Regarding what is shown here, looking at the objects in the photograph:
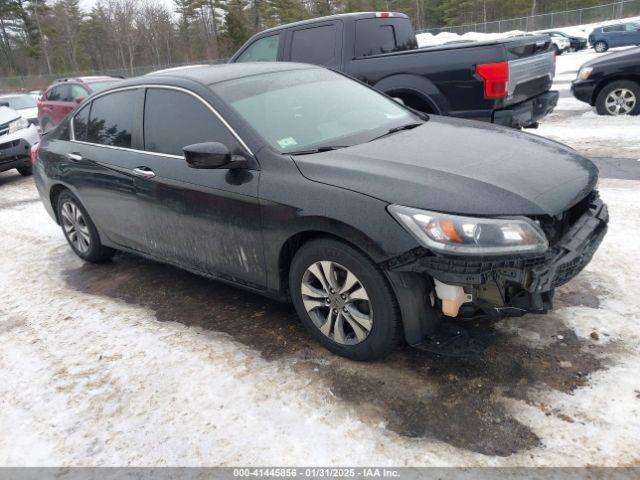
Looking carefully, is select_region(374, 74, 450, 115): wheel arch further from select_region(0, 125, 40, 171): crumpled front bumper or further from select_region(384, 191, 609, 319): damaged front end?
select_region(0, 125, 40, 171): crumpled front bumper

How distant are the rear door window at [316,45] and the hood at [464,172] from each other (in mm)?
4060

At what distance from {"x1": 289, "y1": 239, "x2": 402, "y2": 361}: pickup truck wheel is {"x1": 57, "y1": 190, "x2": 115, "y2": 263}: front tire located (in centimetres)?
256

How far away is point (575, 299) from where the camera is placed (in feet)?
12.0

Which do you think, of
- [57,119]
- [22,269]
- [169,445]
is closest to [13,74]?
[57,119]

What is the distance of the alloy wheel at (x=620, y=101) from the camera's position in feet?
30.9

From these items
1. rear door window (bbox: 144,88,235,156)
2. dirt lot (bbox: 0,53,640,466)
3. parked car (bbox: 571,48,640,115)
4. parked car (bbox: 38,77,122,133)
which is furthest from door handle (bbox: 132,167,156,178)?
parked car (bbox: 38,77,122,133)

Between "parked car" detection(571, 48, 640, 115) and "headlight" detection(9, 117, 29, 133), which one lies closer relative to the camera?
"parked car" detection(571, 48, 640, 115)

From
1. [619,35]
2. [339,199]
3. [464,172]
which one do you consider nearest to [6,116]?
[339,199]

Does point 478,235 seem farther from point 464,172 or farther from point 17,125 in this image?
point 17,125

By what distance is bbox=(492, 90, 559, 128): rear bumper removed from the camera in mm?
6133

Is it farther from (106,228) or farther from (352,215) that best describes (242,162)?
(106,228)

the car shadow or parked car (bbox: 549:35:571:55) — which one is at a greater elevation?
parked car (bbox: 549:35:571:55)

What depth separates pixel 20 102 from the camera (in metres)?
17.0

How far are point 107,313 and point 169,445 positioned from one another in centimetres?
180
